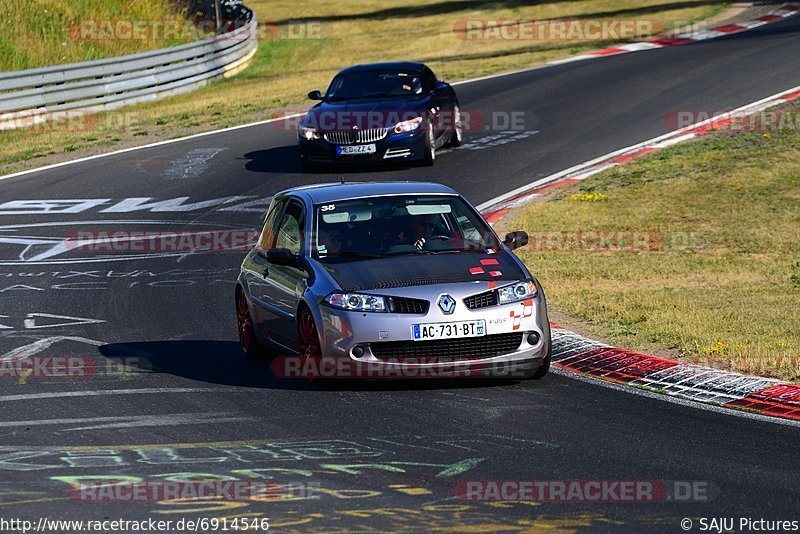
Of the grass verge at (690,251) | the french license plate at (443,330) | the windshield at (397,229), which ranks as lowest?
the grass verge at (690,251)

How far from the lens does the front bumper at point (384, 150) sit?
2075 centimetres

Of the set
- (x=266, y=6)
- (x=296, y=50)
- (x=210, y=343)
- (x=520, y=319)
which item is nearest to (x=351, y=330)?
(x=520, y=319)

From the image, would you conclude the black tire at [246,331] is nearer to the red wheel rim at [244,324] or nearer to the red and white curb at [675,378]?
the red wheel rim at [244,324]

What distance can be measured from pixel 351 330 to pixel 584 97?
18.3 meters

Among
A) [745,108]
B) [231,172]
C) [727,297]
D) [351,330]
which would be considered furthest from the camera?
[745,108]

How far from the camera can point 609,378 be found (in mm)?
9781

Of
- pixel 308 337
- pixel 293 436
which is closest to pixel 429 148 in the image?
pixel 308 337

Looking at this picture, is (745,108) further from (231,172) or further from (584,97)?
(231,172)

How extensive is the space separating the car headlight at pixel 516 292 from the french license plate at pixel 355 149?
1115 cm

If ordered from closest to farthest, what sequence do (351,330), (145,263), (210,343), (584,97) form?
(351,330), (210,343), (145,263), (584,97)

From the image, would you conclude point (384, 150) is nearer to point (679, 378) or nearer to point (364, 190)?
point (364, 190)

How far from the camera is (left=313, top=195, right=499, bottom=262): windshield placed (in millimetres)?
10289

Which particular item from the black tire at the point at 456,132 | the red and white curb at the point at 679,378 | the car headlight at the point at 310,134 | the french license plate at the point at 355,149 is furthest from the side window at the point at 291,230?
the black tire at the point at 456,132

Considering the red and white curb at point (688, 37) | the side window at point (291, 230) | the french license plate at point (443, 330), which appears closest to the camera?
the french license plate at point (443, 330)
